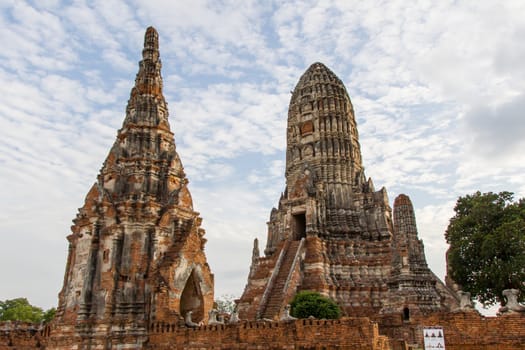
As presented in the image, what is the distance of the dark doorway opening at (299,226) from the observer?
1326 inches

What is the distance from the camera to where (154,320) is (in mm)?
17328

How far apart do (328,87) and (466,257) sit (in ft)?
59.5

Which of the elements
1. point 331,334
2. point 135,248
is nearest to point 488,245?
point 331,334

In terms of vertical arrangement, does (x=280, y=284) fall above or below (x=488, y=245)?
below

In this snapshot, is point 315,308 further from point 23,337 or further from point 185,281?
point 23,337

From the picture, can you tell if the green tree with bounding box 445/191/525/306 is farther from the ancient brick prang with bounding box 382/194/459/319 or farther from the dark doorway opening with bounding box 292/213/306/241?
the dark doorway opening with bounding box 292/213/306/241

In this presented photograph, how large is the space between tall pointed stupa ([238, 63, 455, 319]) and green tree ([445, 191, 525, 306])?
200 cm

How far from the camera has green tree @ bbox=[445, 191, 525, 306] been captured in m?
24.0

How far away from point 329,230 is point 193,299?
1521cm

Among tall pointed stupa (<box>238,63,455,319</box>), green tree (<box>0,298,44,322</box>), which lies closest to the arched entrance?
tall pointed stupa (<box>238,63,455,319</box>)

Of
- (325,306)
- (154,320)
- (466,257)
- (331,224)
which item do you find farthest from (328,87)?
(154,320)

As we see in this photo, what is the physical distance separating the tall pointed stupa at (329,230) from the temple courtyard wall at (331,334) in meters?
9.10

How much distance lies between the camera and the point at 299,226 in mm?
34625

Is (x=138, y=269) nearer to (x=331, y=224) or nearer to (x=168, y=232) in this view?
(x=168, y=232)
